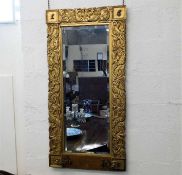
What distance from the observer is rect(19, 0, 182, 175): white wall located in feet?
4.83

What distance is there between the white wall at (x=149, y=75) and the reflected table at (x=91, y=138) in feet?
0.44

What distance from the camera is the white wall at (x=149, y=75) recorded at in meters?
1.47

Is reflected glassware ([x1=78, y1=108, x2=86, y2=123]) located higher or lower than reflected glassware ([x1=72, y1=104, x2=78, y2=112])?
lower

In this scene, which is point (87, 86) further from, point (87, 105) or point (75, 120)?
point (75, 120)

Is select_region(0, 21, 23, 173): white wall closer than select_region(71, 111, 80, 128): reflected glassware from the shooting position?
No

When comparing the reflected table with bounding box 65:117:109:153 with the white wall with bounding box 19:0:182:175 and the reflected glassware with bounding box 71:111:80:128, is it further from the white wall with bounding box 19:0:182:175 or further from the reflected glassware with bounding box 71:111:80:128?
the white wall with bounding box 19:0:182:175

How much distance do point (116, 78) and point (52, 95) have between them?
385 millimetres

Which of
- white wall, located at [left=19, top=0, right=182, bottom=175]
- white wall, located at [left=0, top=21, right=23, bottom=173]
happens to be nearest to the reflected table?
white wall, located at [left=19, top=0, right=182, bottom=175]

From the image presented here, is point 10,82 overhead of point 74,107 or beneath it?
overhead

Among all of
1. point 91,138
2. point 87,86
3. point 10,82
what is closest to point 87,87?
point 87,86

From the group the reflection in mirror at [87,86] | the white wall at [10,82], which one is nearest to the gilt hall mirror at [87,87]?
the reflection in mirror at [87,86]

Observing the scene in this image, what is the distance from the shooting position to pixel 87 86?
156cm

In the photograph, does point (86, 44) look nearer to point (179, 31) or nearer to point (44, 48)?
point (44, 48)

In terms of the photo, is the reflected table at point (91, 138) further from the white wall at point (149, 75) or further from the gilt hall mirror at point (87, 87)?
the white wall at point (149, 75)
